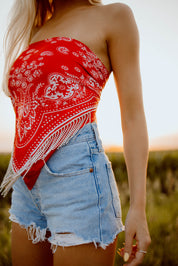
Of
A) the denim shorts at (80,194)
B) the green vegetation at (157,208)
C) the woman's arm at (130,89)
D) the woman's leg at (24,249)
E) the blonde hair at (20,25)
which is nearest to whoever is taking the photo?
the denim shorts at (80,194)

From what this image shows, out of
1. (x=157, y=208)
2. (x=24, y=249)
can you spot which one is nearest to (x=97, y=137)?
(x=24, y=249)

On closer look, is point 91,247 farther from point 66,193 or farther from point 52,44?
point 52,44

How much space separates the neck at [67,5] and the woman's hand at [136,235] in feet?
3.44

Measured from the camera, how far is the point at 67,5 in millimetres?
1496

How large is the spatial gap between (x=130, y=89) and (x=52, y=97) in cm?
34

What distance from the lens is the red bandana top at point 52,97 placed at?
3.79 ft

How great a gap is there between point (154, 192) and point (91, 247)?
11.1ft

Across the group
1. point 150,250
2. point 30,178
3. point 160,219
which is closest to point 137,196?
A: point 30,178

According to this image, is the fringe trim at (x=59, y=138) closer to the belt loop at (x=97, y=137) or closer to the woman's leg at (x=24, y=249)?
the belt loop at (x=97, y=137)

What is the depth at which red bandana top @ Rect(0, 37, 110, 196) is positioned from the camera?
1156mm

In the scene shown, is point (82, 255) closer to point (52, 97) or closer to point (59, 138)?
point (59, 138)

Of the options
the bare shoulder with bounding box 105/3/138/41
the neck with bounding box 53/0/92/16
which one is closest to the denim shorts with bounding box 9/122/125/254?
the bare shoulder with bounding box 105/3/138/41

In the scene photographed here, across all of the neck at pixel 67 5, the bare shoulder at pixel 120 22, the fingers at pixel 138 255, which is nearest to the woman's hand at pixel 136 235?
the fingers at pixel 138 255

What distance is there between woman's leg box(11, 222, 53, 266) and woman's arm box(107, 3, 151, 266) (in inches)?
21.2
